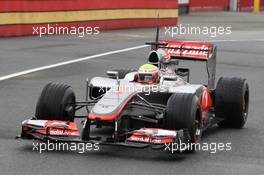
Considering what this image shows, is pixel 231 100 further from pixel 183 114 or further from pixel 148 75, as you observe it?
pixel 183 114

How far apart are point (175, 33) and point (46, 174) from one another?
2192cm

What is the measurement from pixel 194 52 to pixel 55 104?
9.86ft

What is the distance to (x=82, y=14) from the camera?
1101 inches

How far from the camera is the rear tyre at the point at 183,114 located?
9820 mm

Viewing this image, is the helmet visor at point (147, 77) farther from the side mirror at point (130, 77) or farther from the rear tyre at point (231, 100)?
the rear tyre at point (231, 100)

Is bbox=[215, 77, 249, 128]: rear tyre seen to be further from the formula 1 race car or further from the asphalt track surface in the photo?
the asphalt track surface

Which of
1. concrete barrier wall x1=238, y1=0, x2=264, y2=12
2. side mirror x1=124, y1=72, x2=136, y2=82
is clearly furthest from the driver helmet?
concrete barrier wall x1=238, y1=0, x2=264, y2=12

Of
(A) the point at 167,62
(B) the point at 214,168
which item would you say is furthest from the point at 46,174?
(A) the point at 167,62

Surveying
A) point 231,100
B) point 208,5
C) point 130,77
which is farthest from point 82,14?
point 208,5

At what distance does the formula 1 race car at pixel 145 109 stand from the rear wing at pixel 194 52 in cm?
51

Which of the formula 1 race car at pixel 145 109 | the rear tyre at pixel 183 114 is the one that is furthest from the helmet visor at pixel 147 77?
the rear tyre at pixel 183 114

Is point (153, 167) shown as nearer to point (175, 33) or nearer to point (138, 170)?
point (138, 170)

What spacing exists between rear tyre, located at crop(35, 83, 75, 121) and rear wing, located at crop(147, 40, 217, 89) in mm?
2253

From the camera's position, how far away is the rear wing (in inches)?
490
